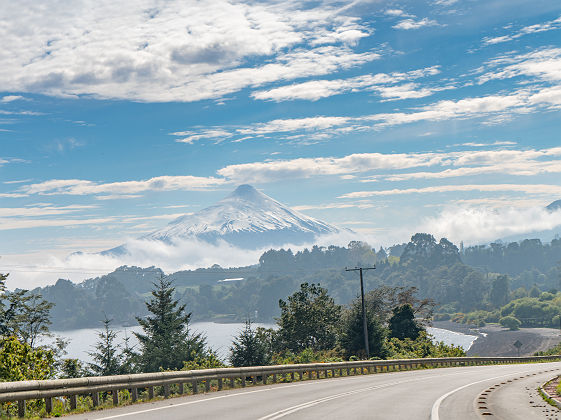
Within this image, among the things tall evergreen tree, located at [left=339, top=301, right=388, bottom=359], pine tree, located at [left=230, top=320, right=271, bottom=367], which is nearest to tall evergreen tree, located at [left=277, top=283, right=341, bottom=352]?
tall evergreen tree, located at [left=339, top=301, right=388, bottom=359]

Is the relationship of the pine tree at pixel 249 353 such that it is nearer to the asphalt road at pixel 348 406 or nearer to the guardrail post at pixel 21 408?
the asphalt road at pixel 348 406

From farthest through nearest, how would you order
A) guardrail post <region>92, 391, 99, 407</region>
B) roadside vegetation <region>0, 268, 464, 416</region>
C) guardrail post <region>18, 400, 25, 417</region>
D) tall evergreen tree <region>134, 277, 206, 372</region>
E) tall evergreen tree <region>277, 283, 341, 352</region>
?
1. tall evergreen tree <region>277, 283, 341, 352</region>
2. tall evergreen tree <region>134, 277, 206, 372</region>
3. roadside vegetation <region>0, 268, 464, 416</region>
4. guardrail post <region>92, 391, 99, 407</region>
5. guardrail post <region>18, 400, 25, 417</region>

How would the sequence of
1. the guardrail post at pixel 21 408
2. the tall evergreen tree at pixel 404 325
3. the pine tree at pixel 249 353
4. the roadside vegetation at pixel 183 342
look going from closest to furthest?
the guardrail post at pixel 21 408, the roadside vegetation at pixel 183 342, the pine tree at pixel 249 353, the tall evergreen tree at pixel 404 325

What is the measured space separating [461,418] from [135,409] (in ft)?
25.9

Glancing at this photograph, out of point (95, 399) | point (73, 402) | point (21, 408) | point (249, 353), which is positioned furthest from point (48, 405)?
point (249, 353)

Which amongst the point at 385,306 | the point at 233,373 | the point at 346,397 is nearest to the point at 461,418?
the point at 346,397

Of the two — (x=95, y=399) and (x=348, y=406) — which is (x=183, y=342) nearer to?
(x=95, y=399)

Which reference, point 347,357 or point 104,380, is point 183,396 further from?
point 347,357

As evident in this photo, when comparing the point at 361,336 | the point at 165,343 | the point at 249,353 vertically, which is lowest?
the point at 361,336

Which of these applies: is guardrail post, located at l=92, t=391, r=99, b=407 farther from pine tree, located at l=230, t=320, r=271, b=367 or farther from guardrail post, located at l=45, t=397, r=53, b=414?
pine tree, located at l=230, t=320, r=271, b=367

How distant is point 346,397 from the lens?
19.8 metres

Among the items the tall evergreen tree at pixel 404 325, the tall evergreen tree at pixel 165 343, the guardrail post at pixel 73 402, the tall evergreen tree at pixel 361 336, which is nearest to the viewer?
the guardrail post at pixel 73 402

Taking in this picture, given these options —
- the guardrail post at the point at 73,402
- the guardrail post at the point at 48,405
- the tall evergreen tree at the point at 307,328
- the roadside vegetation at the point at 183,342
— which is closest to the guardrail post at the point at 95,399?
the roadside vegetation at the point at 183,342

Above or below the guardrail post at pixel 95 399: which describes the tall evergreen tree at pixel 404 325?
below
